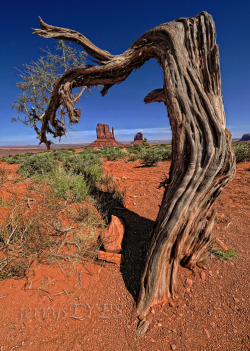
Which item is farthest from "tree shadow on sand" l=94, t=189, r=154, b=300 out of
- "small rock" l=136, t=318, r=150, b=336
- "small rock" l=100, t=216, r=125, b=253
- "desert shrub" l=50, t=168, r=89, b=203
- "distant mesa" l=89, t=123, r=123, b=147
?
"distant mesa" l=89, t=123, r=123, b=147

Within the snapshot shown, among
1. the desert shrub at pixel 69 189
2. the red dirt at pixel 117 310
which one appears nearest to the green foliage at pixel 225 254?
the red dirt at pixel 117 310

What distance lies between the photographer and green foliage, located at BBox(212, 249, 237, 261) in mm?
2462

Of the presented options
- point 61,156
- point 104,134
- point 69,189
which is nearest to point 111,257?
point 69,189

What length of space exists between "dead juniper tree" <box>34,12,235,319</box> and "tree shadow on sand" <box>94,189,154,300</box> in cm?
34

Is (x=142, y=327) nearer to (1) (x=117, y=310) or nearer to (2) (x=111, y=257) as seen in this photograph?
(1) (x=117, y=310)

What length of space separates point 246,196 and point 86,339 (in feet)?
15.4

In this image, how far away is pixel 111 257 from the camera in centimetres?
246

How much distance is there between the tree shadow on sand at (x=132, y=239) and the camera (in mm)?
2252

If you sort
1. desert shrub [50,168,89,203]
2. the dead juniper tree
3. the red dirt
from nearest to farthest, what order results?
1. the red dirt
2. the dead juniper tree
3. desert shrub [50,168,89,203]

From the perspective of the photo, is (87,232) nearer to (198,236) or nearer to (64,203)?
(64,203)

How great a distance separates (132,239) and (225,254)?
1445 mm

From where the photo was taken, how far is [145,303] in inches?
74.3

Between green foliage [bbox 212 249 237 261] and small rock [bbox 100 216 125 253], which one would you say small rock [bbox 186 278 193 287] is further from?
small rock [bbox 100 216 125 253]

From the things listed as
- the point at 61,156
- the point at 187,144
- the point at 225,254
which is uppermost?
the point at 187,144
